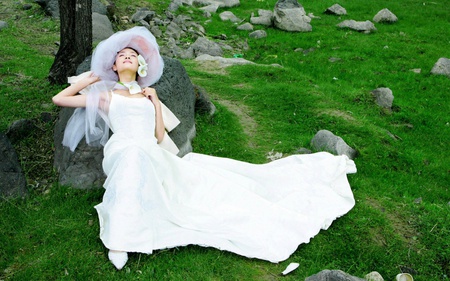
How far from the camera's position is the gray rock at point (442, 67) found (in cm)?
1270

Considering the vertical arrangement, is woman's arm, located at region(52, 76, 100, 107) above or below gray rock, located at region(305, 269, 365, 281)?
above

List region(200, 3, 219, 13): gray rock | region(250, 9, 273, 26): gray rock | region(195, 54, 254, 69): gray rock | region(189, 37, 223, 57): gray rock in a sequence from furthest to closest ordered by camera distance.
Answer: region(200, 3, 219, 13): gray rock, region(250, 9, 273, 26): gray rock, region(189, 37, 223, 57): gray rock, region(195, 54, 254, 69): gray rock

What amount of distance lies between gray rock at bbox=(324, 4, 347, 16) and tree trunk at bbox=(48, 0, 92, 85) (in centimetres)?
1323

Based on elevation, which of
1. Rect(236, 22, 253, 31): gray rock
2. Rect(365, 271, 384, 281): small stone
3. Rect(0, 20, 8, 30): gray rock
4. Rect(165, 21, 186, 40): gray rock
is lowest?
Rect(236, 22, 253, 31): gray rock

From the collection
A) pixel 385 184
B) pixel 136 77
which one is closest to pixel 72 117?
pixel 136 77

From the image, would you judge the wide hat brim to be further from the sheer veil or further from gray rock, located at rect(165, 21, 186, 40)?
gray rock, located at rect(165, 21, 186, 40)

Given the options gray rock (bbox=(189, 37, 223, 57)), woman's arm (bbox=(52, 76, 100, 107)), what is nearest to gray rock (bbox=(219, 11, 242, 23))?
gray rock (bbox=(189, 37, 223, 57))

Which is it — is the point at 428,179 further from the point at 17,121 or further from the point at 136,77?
the point at 17,121

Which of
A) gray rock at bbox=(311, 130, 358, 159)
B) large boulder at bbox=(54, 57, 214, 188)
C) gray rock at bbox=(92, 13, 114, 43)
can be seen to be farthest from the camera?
gray rock at bbox=(92, 13, 114, 43)

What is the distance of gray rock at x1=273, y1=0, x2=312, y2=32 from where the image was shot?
653 inches

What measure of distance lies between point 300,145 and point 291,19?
989cm

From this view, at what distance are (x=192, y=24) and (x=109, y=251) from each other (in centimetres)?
1296

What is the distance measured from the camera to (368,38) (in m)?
15.7

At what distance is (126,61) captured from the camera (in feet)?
18.4
